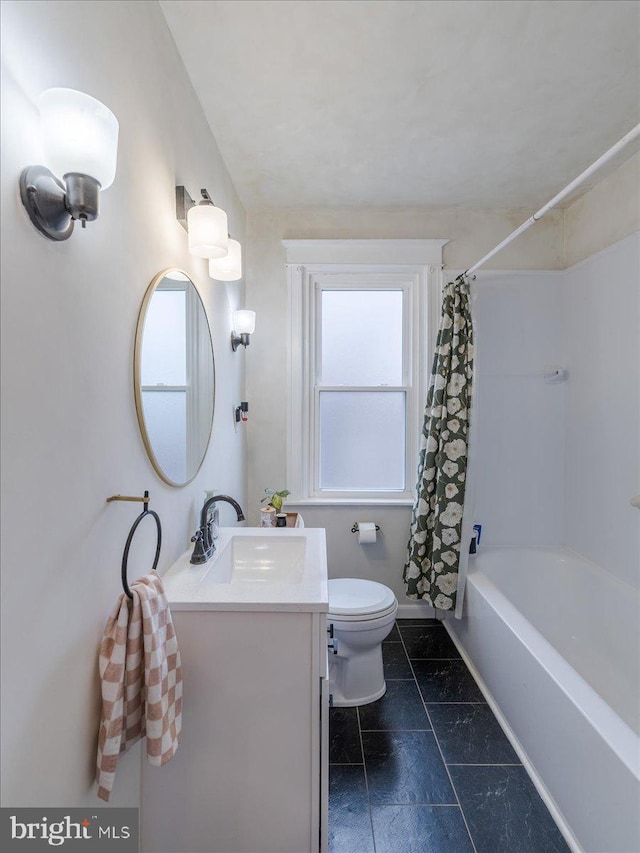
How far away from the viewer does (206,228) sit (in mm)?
1344

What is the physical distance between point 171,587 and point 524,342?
7.87 feet

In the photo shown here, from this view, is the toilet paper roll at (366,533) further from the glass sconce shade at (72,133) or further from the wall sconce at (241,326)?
the glass sconce shade at (72,133)

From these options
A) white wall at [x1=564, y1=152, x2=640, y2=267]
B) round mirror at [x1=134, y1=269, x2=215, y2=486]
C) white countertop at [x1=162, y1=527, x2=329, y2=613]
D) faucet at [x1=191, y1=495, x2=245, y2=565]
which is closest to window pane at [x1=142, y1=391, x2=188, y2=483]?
round mirror at [x1=134, y1=269, x2=215, y2=486]

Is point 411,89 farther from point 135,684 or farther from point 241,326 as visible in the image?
point 135,684

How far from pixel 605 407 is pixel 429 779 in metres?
1.89

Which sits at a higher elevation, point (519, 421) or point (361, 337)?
point (361, 337)

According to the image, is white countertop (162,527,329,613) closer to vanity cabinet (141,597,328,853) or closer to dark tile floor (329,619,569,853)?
vanity cabinet (141,597,328,853)

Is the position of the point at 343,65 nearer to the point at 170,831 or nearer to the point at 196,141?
the point at 196,141

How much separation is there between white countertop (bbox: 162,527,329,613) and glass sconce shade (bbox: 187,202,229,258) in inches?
40.6

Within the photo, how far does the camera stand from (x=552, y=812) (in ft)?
4.57

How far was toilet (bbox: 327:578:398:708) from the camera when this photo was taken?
1847 millimetres

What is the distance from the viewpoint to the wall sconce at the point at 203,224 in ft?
4.41

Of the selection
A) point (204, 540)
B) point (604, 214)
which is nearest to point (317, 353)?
point (204, 540)

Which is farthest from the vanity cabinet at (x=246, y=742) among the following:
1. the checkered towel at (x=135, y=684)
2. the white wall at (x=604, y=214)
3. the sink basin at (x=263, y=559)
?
the white wall at (x=604, y=214)
